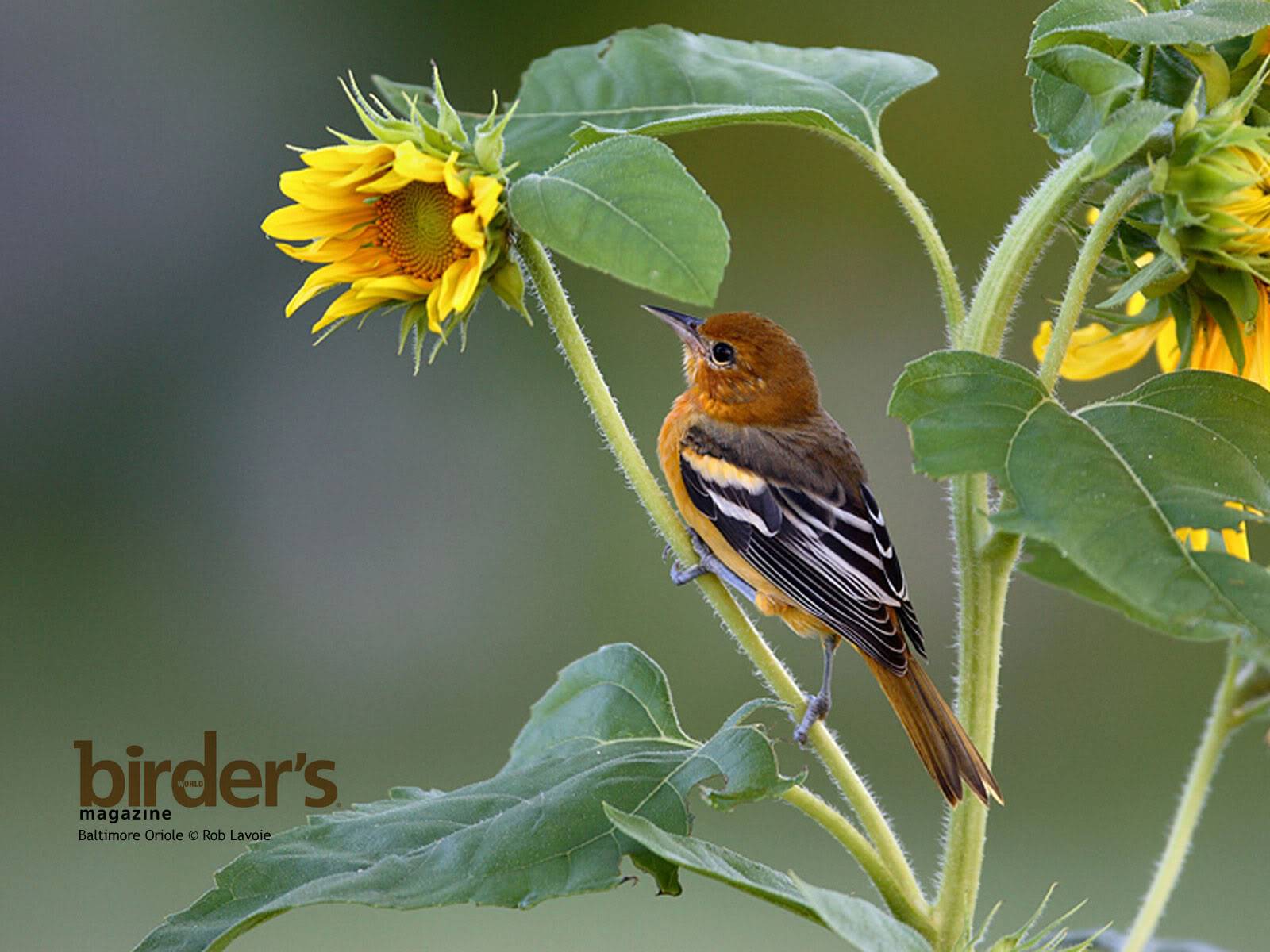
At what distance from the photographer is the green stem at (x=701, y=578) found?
2.21ft

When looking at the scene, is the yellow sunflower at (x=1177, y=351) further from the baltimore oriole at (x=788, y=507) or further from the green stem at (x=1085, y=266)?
the baltimore oriole at (x=788, y=507)

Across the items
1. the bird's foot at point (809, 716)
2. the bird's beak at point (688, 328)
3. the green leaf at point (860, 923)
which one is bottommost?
the green leaf at point (860, 923)

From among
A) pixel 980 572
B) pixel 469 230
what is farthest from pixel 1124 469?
pixel 469 230

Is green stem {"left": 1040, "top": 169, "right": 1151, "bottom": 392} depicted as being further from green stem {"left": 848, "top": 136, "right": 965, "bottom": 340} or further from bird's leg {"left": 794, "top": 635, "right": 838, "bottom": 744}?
bird's leg {"left": 794, "top": 635, "right": 838, "bottom": 744}

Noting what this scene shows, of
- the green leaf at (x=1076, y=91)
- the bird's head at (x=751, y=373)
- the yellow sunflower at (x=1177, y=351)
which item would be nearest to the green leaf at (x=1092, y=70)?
the green leaf at (x=1076, y=91)

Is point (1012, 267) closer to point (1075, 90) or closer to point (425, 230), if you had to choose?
point (1075, 90)

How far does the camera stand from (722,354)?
1.23m

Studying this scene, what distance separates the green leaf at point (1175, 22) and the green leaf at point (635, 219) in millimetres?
177

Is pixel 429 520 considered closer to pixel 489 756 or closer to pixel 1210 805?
pixel 489 756

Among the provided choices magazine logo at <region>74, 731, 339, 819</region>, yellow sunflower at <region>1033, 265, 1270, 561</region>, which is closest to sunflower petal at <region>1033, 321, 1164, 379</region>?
yellow sunflower at <region>1033, 265, 1270, 561</region>

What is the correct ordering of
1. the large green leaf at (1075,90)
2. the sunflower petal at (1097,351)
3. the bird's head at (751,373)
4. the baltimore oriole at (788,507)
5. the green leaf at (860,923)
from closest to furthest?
the green leaf at (860,923), the large green leaf at (1075,90), the sunflower petal at (1097,351), the baltimore oriole at (788,507), the bird's head at (751,373)

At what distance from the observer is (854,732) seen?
290 centimetres

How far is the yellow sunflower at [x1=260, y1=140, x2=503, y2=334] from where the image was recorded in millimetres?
681

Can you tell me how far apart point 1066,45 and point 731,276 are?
2443 millimetres
